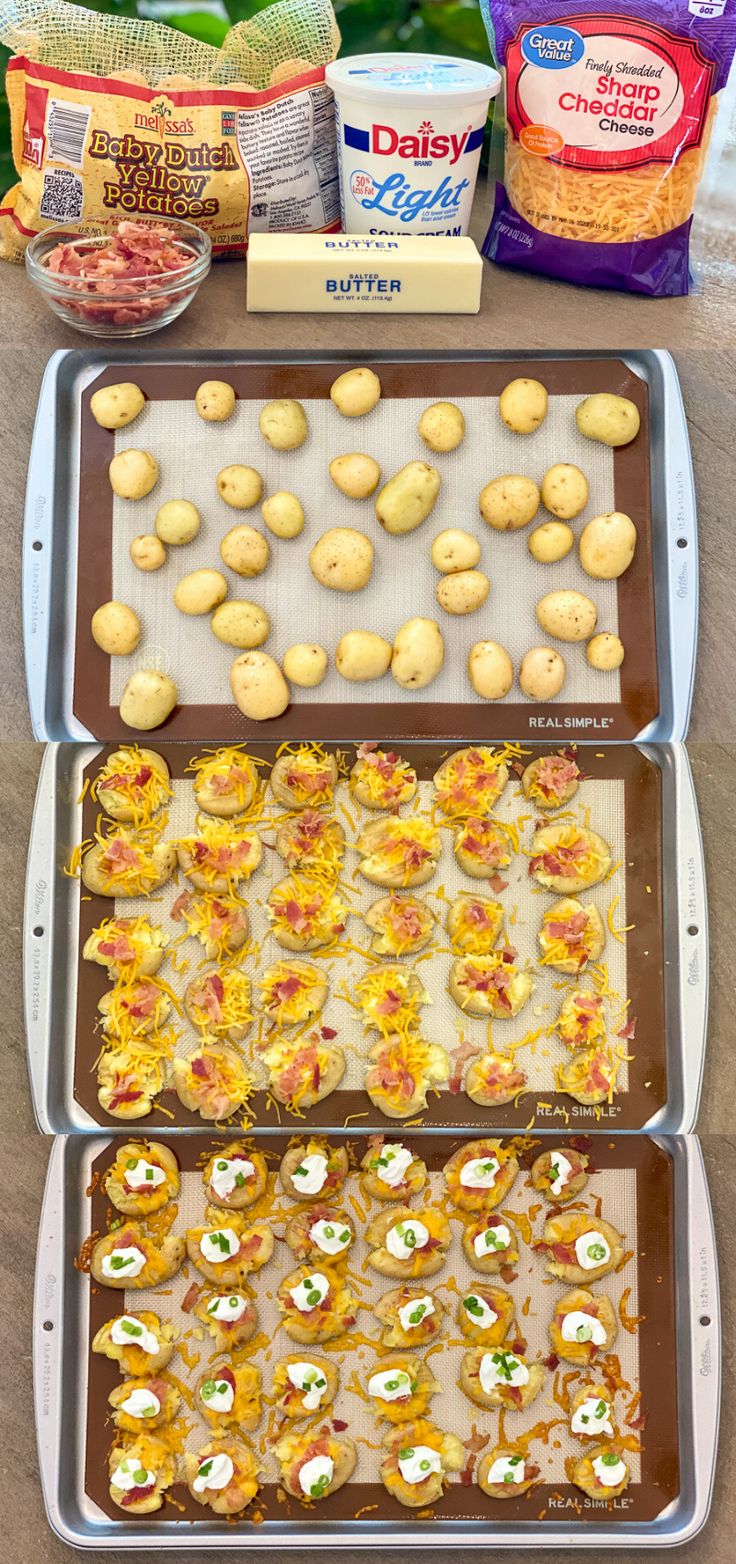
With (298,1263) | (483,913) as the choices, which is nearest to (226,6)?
(483,913)

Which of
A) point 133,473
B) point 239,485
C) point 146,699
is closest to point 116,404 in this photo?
point 133,473

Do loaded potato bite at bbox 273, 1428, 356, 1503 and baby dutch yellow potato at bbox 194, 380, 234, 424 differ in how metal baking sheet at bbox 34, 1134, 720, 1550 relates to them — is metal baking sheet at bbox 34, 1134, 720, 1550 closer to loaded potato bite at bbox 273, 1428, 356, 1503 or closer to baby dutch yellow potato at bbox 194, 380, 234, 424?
loaded potato bite at bbox 273, 1428, 356, 1503

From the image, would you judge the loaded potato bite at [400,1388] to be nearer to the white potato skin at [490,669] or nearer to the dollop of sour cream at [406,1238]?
the dollop of sour cream at [406,1238]

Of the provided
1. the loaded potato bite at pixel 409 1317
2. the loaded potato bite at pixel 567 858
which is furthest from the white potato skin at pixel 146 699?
the loaded potato bite at pixel 409 1317

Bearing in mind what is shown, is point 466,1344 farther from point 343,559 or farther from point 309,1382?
point 343,559

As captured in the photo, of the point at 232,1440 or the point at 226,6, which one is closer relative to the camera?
the point at 232,1440

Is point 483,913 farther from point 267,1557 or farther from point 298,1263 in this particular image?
point 267,1557

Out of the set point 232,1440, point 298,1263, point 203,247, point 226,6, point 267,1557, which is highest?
point 226,6
